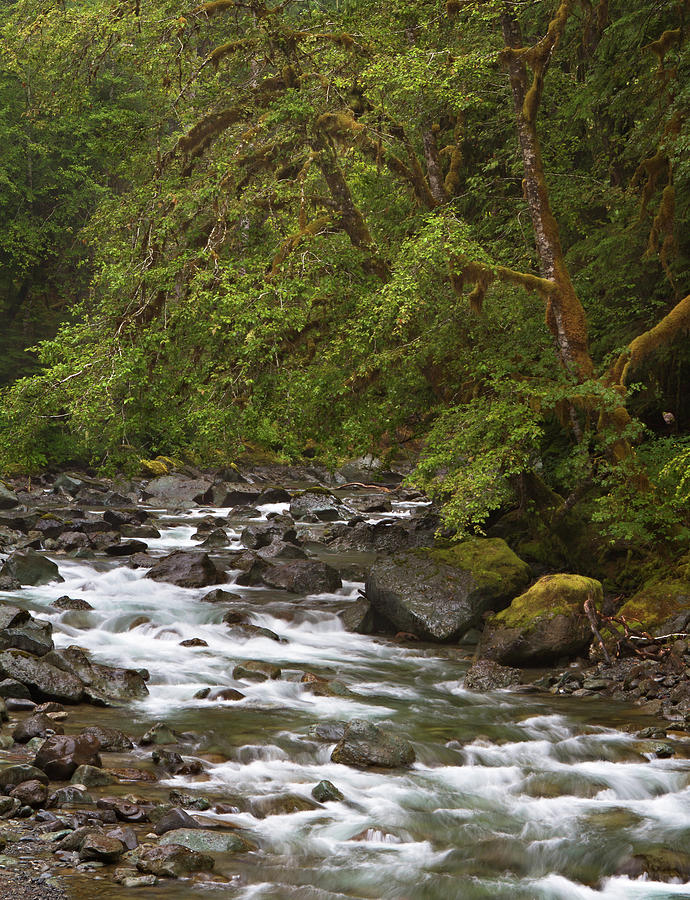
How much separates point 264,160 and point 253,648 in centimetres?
806

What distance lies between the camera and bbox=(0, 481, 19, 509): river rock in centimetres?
2197

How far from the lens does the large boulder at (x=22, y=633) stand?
9.22 metres

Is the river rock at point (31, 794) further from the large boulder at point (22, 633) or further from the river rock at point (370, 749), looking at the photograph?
the large boulder at point (22, 633)

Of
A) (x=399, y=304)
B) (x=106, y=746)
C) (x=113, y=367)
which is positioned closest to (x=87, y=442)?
(x=113, y=367)

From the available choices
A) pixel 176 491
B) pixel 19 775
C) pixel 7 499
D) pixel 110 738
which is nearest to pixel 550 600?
pixel 110 738

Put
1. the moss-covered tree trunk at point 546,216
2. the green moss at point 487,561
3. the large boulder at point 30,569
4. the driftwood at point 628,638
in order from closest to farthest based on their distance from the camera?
the driftwood at point 628,638 → the moss-covered tree trunk at point 546,216 → the green moss at point 487,561 → the large boulder at point 30,569

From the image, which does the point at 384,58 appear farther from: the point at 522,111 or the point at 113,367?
the point at 113,367

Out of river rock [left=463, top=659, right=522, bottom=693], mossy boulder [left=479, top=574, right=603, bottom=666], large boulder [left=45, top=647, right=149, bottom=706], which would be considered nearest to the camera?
large boulder [left=45, top=647, right=149, bottom=706]

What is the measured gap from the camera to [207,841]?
578 centimetres

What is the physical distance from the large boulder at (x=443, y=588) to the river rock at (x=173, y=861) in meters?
7.08

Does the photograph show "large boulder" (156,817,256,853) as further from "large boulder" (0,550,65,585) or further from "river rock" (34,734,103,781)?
"large boulder" (0,550,65,585)

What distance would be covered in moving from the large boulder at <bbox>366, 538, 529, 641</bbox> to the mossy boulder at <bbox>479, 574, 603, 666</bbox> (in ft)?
2.51

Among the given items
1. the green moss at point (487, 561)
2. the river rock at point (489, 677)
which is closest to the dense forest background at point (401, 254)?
the green moss at point (487, 561)

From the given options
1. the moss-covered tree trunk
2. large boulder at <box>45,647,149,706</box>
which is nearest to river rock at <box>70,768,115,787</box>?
large boulder at <box>45,647,149,706</box>
